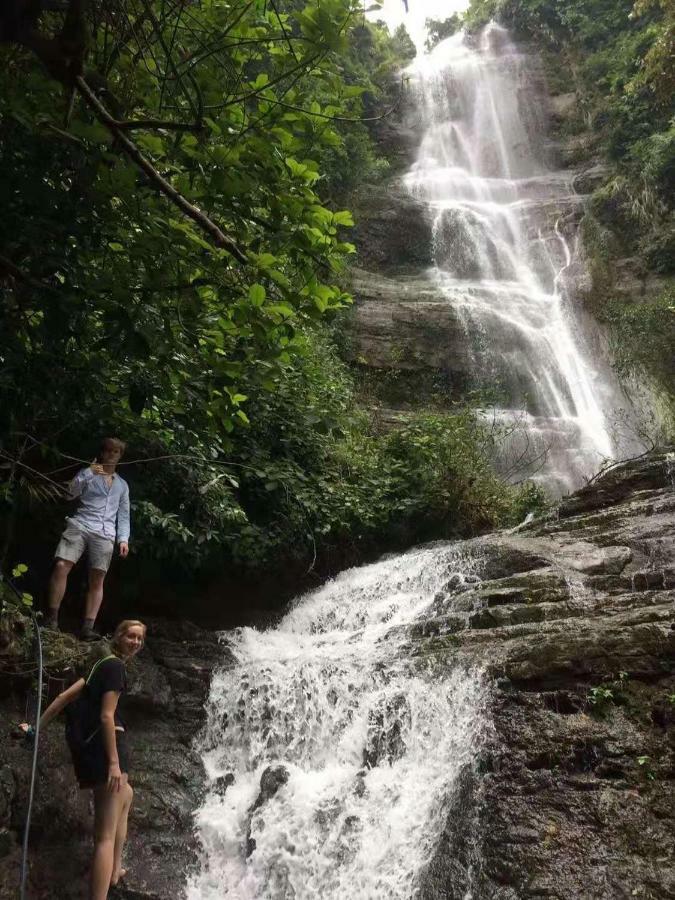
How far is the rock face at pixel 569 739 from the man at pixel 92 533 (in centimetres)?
274

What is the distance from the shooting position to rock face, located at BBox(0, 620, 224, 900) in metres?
4.41

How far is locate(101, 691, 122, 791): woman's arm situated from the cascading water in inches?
375

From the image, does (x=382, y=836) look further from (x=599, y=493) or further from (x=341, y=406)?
(x=341, y=406)

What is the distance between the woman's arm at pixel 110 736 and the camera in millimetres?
3941

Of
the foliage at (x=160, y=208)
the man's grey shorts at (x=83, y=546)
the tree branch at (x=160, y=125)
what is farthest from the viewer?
the man's grey shorts at (x=83, y=546)

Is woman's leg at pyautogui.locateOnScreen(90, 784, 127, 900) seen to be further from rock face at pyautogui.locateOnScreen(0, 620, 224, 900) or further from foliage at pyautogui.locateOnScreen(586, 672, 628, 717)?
foliage at pyautogui.locateOnScreen(586, 672, 628, 717)

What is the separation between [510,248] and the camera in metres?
19.4

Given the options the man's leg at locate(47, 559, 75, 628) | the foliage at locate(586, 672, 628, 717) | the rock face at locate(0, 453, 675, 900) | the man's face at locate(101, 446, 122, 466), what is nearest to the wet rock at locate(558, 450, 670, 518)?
the rock face at locate(0, 453, 675, 900)

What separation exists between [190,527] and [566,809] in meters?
4.48

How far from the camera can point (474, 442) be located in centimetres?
1128

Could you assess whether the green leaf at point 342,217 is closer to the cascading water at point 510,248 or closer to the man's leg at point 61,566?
the man's leg at point 61,566

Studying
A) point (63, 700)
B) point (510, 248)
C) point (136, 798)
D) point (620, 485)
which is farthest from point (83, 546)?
point (510, 248)

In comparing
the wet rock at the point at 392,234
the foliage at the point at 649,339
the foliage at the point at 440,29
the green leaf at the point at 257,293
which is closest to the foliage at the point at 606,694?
the green leaf at the point at 257,293

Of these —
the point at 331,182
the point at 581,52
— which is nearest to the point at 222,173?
the point at 331,182
